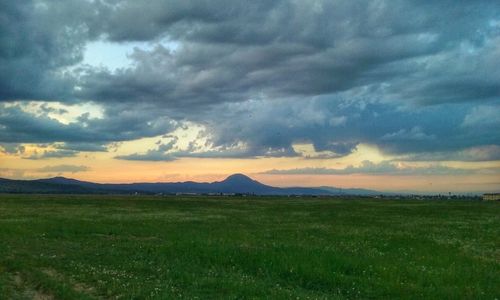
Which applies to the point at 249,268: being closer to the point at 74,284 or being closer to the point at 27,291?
the point at 74,284

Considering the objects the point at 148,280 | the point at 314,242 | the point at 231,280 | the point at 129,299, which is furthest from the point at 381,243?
the point at 129,299

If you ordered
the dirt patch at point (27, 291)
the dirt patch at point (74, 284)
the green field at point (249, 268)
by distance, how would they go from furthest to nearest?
1. the green field at point (249, 268)
2. the dirt patch at point (74, 284)
3. the dirt patch at point (27, 291)

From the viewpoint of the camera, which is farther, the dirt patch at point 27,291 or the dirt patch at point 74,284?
the dirt patch at point 74,284

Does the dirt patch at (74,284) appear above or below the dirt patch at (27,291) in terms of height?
above

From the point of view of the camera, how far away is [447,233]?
124 feet

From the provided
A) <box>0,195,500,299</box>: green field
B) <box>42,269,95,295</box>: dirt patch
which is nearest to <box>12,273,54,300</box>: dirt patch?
<box>0,195,500,299</box>: green field

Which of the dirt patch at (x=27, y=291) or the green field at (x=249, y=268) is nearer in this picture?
the dirt patch at (x=27, y=291)

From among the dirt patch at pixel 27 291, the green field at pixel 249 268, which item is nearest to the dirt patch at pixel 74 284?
the green field at pixel 249 268

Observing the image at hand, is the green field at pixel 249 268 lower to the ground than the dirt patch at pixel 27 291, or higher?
higher

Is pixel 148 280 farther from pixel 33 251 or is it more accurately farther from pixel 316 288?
pixel 33 251

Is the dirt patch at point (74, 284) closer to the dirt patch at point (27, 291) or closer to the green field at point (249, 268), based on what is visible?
the green field at point (249, 268)

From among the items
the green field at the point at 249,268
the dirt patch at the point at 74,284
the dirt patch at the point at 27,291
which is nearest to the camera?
the dirt patch at the point at 27,291

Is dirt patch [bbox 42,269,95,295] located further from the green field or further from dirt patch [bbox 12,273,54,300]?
dirt patch [bbox 12,273,54,300]

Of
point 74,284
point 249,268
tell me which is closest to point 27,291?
point 74,284
